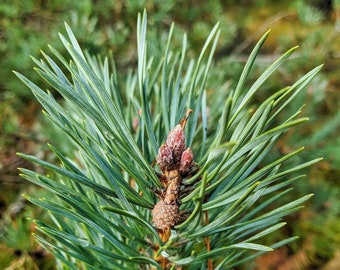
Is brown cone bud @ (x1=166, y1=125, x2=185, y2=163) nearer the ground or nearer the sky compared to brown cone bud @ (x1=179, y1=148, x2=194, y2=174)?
nearer the sky

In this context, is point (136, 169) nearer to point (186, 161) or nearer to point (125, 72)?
point (186, 161)

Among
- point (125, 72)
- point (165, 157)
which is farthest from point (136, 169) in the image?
point (125, 72)

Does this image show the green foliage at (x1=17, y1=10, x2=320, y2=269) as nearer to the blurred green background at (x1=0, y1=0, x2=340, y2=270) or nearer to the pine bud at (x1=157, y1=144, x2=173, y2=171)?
the pine bud at (x1=157, y1=144, x2=173, y2=171)

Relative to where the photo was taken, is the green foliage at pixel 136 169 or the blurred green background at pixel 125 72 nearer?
the green foliage at pixel 136 169

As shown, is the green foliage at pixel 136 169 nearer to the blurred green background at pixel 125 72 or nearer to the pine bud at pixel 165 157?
the pine bud at pixel 165 157

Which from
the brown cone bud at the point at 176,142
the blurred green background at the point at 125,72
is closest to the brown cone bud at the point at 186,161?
the brown cone bud at the point at 176,142

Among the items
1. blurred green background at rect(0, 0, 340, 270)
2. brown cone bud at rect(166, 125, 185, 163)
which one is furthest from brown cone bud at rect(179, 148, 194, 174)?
blurred green background at rect(0, 0, 340, 270)

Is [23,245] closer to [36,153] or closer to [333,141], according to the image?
[36,153]

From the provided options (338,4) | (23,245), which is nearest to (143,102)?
(23,245)
